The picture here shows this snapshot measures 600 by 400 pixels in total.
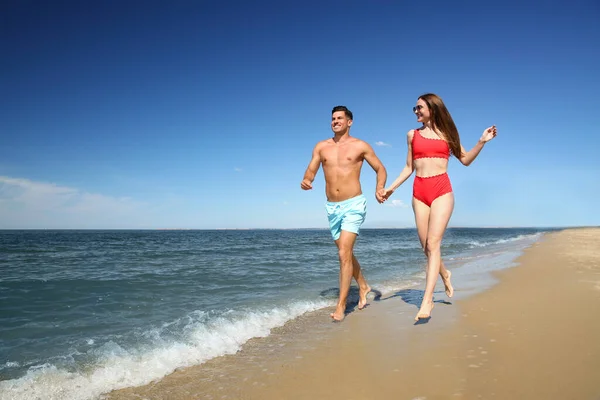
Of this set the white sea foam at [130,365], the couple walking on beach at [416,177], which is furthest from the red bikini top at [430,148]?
the white sea foam at [130,365]

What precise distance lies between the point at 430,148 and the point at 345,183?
1104 mm

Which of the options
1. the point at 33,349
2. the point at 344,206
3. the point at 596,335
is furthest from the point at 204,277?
the point at 596,335

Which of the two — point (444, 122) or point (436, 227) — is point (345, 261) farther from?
point (444, 122)

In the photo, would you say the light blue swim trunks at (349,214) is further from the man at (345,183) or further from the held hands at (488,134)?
the held hands at (488,134)

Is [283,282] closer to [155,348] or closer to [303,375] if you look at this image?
[155,348]

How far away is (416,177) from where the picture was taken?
391 cm

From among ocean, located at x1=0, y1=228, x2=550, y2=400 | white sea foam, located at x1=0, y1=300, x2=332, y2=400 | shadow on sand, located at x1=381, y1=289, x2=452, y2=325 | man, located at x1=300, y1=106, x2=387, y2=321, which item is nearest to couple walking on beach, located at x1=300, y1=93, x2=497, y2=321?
man, located at x1=300, y1=106, x2=387, y2=321

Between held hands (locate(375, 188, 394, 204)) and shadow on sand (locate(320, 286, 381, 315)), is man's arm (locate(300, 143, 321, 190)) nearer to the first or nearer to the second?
held hands (locate(375, 188, 394, 204))

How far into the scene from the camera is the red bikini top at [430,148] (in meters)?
3.76

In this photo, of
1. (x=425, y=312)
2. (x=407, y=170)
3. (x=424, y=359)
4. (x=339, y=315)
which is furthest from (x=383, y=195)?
(x=424, y=359)

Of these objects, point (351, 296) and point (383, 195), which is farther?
point (351, 296)

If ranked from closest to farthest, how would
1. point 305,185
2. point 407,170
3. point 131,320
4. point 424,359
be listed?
point 424,359 < point 407,170 < point 305,185 < point 131,320

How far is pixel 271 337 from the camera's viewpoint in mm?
3787

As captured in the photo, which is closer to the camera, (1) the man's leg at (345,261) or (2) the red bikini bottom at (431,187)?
(2) the red bikini bottom at (431,187)
